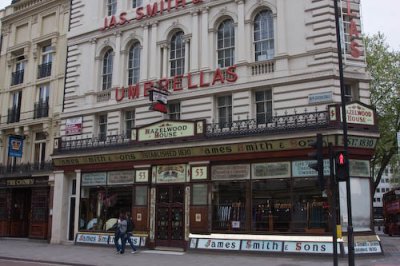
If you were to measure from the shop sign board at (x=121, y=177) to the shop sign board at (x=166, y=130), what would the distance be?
2.08 meters

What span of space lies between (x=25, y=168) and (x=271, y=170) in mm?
18307

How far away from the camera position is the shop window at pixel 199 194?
73.5 ft

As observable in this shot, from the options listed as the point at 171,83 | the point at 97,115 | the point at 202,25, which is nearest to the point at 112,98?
the point at 97,115

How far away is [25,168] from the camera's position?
3169cm

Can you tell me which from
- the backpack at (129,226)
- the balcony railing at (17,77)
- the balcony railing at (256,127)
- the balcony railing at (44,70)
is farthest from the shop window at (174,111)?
the balcony railing at (17,77)

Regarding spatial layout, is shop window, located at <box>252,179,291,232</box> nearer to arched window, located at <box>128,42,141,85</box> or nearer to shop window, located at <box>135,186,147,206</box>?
shop window, located at <box>135,186,147,206</box>

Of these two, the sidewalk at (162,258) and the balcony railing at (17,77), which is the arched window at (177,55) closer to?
the sidewalk at (162,258)

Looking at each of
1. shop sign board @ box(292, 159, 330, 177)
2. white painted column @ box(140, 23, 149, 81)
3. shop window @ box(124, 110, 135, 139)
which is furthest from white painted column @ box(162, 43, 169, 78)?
shop sign board @ box(292, 159, 330, 177)

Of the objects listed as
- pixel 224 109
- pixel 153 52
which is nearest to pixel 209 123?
pixel 224 109

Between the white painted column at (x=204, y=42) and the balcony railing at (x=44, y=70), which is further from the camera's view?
the balcony railing at (x=44, y=70)

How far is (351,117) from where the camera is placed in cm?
1966

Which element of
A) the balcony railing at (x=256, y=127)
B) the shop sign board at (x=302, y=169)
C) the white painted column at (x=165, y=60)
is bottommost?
the shop sign board at (x=302, y=169)

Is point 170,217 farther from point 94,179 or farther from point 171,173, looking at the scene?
point 94,179

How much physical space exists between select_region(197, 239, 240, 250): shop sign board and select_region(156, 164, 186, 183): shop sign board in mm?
3317
